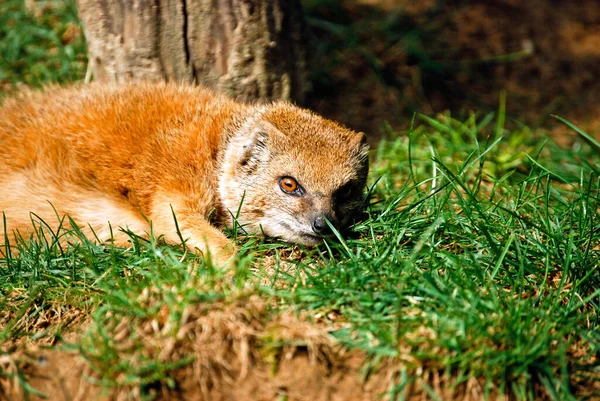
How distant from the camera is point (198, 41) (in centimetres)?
535

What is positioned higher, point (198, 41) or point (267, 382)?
point (198, 41)

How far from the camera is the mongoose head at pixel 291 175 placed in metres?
4.50

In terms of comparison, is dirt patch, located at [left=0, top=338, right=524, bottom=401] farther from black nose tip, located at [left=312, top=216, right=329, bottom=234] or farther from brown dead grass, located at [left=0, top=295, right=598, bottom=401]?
black nose tip, located at [left=312, top=216, right=329, bottom=234]

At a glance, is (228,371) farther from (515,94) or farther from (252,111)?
(515,94)

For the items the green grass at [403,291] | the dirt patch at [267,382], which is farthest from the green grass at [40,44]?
the dirt patch at [267,382]

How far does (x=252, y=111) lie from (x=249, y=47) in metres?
0.71

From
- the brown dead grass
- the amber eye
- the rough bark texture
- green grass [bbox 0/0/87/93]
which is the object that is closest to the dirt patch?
the brown dead grass

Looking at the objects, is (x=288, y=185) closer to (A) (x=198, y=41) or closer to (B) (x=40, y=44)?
(A) (x=198, y=41)

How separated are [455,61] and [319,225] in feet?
15.0

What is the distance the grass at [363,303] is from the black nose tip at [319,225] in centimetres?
19

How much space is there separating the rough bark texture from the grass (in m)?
1.64

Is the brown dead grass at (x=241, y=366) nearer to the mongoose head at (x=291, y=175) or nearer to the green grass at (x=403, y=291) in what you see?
the green grass at (x=403, y=291)

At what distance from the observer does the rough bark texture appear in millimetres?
5266

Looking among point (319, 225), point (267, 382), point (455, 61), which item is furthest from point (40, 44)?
point (267, 382)
